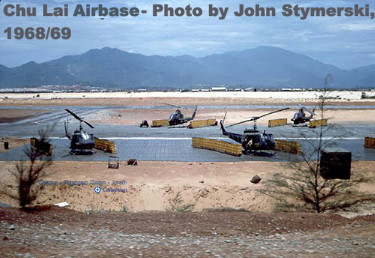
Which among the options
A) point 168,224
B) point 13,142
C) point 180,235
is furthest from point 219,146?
point 180,235

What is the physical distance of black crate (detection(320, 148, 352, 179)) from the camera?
25297mm

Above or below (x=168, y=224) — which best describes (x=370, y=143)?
above

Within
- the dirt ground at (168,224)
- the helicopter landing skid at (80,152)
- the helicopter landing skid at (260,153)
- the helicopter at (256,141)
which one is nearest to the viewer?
the dirt ground at (168,224)

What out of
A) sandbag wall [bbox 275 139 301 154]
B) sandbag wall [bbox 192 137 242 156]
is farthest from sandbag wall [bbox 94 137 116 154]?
sandbag wall [bbox 275 139 301 154]

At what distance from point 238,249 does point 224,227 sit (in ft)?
11.1

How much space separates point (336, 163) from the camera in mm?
25469

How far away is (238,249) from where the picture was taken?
1034 cm

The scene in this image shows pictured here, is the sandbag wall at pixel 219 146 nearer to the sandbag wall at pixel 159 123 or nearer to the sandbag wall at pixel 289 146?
the sandbag wall at pixel 289 146

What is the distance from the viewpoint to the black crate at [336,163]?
25297mm

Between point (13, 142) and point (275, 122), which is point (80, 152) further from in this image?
point (275, 122)

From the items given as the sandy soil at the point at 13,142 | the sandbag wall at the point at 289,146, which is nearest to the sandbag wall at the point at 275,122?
the sandbag wall at the point at 289,146

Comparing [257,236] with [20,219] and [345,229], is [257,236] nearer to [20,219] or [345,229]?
[345,229]

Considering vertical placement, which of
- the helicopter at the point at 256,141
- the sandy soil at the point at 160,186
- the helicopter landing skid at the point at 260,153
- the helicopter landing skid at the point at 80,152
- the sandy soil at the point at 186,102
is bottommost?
the sandy soil at the point at 160,186

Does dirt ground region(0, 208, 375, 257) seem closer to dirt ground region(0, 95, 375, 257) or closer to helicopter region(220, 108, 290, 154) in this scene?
dirt ground region(0, 95, 375, 257)
